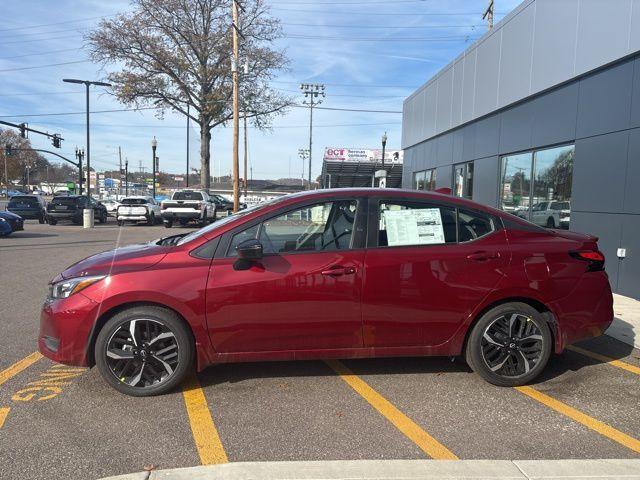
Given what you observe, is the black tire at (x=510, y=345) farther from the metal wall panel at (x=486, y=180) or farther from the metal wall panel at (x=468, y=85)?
the metal wall panel at (x=468, y=85)

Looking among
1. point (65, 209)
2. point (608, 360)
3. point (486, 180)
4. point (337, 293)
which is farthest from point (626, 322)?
point (65, 209)

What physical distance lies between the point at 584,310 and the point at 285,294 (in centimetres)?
257

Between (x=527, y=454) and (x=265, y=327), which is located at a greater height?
(x=265, y=327)

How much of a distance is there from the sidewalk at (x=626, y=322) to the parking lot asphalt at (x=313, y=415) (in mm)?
732

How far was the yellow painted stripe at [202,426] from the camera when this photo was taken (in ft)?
10.1

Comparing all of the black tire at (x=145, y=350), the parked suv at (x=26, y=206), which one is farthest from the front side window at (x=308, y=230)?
the parked suv at (x=26, y=206)

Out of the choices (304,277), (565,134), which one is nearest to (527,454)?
(304,277)

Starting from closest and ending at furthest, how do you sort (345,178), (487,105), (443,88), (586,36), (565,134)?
(586,36) → (565,134) → (487,105) → (443,88) → (345,178)

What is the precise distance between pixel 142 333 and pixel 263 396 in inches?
41.6

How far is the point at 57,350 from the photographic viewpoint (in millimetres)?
3883

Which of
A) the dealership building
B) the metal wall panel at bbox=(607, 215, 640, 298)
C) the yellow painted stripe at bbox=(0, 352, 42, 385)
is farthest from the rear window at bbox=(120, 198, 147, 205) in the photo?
the metal wall panel at bbox=(607, 215, 640, 298)

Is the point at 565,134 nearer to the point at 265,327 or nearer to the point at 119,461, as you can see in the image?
the point at 265,327

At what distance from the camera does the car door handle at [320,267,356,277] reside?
392 cm

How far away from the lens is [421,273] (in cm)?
403
